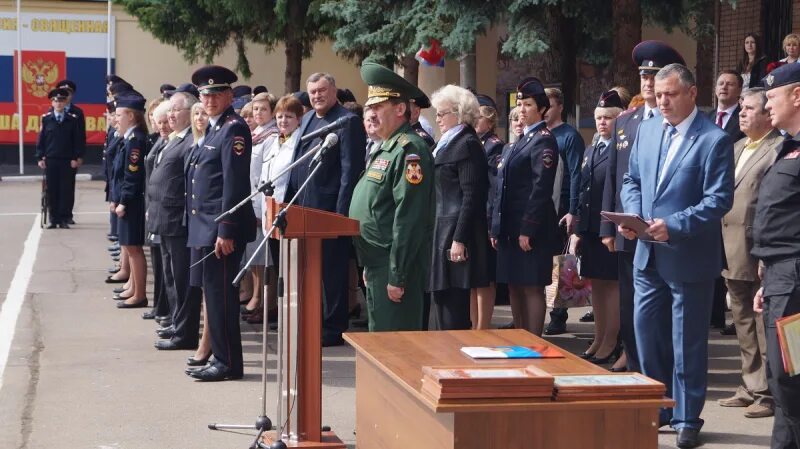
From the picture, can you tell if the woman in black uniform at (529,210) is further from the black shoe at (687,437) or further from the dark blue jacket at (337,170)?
the black shoe at (687,437)

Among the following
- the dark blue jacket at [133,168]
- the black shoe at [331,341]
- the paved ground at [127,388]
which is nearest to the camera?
the paved ground at [127,388]

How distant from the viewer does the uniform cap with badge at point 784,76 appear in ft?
19.0

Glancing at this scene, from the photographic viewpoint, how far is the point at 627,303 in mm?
7555

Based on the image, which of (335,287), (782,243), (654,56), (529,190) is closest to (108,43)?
(335,287)

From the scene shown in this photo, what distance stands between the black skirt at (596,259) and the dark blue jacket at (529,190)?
0.69 ft

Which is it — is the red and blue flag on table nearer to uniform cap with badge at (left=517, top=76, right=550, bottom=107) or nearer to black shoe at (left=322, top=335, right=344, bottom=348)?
uniform cap with badge at (left=517, top=76, right=550, bottom=107)

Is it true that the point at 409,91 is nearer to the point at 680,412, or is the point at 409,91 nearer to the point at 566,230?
the point at 680,412

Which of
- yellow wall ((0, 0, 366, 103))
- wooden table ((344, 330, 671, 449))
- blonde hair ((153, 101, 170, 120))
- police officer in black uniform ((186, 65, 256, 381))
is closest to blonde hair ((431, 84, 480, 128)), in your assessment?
police officer in black uniform ((186, 65, 256, 381))

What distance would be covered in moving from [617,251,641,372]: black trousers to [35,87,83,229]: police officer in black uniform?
44.3ft

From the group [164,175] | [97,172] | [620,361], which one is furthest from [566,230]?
[97,172]

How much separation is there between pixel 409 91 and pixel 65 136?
13.9 meters

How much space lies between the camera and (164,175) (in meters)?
9.58

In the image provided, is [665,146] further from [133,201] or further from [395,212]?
[133,201]

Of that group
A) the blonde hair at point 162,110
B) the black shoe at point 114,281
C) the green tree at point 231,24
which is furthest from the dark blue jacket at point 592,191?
the green tree at point 231,24
